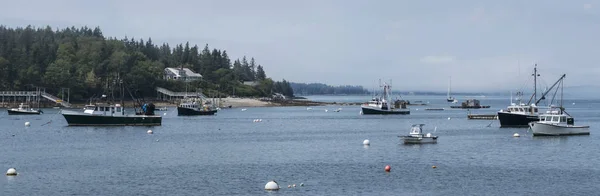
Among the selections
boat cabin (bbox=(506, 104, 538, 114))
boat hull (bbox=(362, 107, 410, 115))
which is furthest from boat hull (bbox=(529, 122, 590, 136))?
boat hull (bbox=(362, 107, 410, 115))

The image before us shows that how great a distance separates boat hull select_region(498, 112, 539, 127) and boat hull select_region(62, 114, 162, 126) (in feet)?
144

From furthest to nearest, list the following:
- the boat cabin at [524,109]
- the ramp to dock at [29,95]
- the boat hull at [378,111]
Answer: the ramp to dock at [29,95] < the boat hull at [378,111] < the boat cabin at [524,109]

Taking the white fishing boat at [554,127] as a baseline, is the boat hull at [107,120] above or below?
below

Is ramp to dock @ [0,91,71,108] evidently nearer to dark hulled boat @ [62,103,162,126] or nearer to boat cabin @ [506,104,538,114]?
dark hulled boat @ [62,103,162,126]

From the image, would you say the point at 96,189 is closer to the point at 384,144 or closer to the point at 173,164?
the point at 173,164

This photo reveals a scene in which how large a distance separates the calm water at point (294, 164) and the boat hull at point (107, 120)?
11069 millimetres

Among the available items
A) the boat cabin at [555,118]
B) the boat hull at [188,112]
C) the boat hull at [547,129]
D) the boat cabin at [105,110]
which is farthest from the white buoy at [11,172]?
the boat hull at [188,112]

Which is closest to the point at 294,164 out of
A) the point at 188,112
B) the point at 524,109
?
the point at 524,109

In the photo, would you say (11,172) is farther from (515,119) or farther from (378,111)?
(378,111)

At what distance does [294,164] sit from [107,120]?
49701mm

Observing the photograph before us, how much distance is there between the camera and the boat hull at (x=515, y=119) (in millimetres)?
102188

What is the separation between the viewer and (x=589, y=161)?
6069 cm

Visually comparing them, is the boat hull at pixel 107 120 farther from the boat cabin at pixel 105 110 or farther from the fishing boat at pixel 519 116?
the fishing boat at pixel 519 116

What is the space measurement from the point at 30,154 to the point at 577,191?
1619 inches
